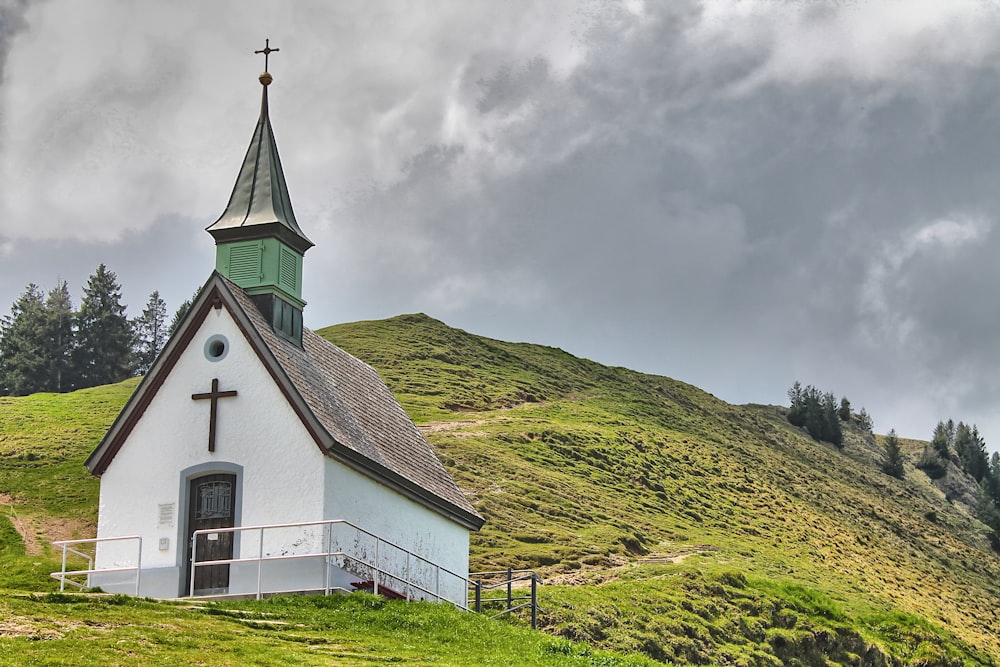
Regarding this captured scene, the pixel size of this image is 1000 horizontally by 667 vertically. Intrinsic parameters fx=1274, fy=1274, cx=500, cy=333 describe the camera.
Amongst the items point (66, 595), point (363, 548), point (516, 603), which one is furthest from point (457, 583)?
point (66, 595)

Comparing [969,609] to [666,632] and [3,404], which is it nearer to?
[666,632]

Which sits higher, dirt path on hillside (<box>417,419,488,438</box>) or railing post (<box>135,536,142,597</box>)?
dirt path on hillside (<box>417,419,488,438</box>)

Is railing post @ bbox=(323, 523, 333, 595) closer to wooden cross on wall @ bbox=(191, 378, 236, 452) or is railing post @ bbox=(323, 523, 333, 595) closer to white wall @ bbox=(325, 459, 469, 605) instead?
white wall @ bbox=(325, 459, 469, 605)

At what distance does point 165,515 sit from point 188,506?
0.56 meters

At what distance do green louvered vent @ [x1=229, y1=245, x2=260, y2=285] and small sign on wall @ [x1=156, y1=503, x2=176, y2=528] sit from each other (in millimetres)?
5612

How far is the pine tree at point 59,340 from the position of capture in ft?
361

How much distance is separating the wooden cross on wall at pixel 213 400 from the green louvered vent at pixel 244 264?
309 cm

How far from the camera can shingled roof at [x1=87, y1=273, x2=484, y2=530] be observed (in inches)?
1072

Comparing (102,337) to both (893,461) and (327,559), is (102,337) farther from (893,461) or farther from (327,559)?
(327,559)

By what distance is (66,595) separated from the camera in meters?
21.5

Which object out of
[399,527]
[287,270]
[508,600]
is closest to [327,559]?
[399,527]

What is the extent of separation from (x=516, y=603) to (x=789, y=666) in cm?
1068

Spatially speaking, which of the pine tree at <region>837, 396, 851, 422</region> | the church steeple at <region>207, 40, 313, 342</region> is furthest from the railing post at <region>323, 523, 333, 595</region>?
the pine tree at <region>837, 396, 851, 422</region>

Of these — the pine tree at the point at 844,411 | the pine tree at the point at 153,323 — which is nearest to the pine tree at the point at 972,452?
the pine tree at the point at 844,411
